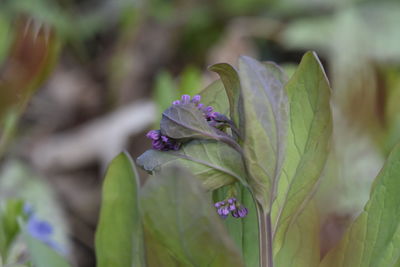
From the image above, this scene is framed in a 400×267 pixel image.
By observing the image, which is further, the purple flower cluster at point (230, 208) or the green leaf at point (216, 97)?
the green leaf at point (216, 97)

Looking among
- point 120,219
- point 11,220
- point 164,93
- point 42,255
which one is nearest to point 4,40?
point 164,93

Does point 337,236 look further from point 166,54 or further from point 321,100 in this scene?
point 166,54

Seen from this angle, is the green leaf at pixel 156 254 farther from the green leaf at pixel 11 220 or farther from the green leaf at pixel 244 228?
the green leaf at pixel 11 220

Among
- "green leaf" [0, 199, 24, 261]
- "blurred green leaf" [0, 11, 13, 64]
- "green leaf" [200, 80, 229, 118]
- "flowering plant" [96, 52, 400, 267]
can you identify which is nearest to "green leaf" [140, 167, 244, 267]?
"flowering plant" [96, 52, 400, 267]

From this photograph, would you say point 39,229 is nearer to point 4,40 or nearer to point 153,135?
point 153,135

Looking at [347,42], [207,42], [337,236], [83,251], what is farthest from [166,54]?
[337,236]

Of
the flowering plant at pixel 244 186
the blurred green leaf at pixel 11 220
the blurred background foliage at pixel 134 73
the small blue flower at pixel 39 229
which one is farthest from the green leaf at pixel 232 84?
the blurred background foliage at pixel 134 73

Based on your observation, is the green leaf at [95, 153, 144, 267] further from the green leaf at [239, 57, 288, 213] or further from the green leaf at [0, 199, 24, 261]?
the green leaf at [0, 199, 24, 261]
